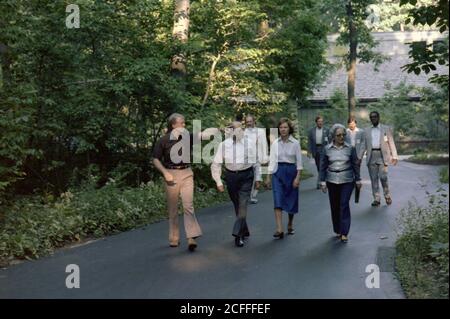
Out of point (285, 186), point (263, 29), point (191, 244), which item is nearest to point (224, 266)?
point (191, 244)

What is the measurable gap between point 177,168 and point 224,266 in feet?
6.47

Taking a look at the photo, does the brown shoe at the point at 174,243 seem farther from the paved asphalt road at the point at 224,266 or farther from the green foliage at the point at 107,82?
the green foliage at the point at 107,82

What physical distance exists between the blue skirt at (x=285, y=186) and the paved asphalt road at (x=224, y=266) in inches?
22.3

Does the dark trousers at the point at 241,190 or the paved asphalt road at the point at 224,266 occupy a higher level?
the dark trousers at the point at 241,190

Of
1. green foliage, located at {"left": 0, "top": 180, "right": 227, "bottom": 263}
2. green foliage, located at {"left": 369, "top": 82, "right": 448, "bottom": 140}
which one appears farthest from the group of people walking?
green foliage, located at {"left": 369, "top": 82, "right": 448, "bottom": 140}

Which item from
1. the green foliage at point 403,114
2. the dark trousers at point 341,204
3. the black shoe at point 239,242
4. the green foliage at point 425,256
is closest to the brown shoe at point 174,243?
the black shoe at point 239,242

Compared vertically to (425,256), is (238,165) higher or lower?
higher

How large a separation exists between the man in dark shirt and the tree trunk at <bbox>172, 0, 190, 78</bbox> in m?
5.95

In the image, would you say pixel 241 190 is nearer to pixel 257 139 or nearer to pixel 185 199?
pixel 185 199

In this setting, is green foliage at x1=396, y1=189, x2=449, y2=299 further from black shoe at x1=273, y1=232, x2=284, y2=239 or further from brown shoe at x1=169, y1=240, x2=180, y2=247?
brown shoe at x1=169, y1=240, x2=180, y2=247

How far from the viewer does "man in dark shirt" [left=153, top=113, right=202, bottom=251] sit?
9500 millimetres

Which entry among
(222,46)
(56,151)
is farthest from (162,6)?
(56,151)

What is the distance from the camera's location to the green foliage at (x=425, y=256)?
21.6ft

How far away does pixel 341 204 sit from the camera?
1012 centimetres
